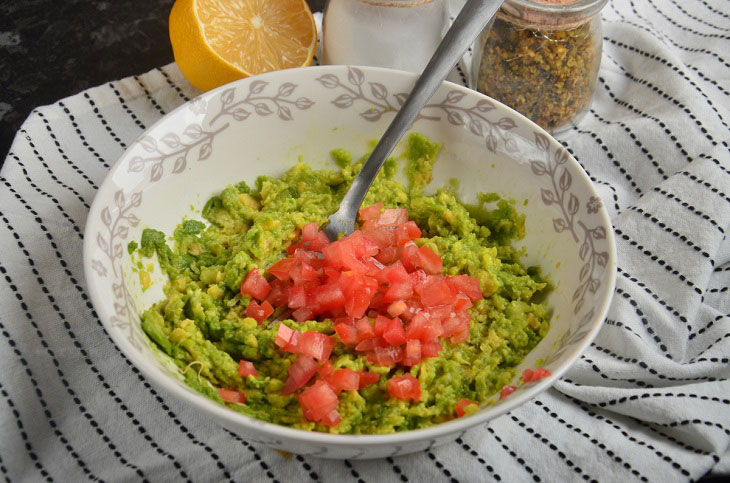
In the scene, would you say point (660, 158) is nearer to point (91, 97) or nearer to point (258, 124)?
point (258, 124)

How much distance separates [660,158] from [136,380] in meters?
1.73

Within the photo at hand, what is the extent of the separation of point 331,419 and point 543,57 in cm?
134

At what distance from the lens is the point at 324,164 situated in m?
2.12

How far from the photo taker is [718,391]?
176 cm

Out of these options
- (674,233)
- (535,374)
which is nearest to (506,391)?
(535,374)

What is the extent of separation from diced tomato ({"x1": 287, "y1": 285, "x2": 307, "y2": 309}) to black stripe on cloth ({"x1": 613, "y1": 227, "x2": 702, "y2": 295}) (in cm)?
102

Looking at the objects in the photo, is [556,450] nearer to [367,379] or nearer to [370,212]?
[367,379]

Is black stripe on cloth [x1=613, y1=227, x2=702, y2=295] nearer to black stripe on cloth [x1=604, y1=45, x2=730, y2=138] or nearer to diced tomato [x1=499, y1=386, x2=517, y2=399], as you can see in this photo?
black stripe on cloth [x1=604, y1=45, x2=730, y2=138]

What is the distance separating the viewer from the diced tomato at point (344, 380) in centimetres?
152

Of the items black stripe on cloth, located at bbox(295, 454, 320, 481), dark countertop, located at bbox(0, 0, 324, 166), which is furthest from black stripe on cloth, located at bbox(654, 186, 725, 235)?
dark countertop, located at bbox(0, 0, 324, 166)

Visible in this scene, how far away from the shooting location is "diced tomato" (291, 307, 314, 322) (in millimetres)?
1691

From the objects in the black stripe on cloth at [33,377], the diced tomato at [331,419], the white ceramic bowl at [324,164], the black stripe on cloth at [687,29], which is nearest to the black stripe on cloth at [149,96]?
the white ceramic bowl at [324,164]

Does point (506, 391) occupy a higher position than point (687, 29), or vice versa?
point (687, 29)

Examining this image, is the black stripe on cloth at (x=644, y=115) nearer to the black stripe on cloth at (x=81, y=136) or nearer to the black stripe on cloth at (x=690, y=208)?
the black stripe on cloth at (x=690, y=208)
